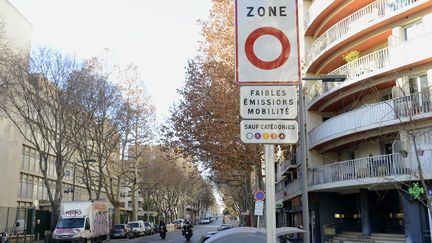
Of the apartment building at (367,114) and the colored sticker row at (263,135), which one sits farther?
the apartment building at (367,114)

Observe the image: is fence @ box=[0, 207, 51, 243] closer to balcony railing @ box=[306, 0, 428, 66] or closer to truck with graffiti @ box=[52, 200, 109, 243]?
Result: truck with graffiti @ box=[52, 200, 109, 243]

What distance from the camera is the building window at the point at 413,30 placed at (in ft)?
74.6

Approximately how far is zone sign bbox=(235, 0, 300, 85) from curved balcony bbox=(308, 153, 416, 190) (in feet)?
57.3

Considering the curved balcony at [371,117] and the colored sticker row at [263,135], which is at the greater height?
the curved balcony at [371,117]

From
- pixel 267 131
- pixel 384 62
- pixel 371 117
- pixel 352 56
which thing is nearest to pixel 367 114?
pixel 371 117

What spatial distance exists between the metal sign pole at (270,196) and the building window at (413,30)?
2182cm

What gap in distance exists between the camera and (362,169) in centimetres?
2398

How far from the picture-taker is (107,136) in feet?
123

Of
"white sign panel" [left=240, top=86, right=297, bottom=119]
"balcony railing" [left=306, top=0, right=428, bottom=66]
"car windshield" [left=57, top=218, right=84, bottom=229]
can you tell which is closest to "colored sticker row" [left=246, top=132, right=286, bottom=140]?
"white sign panel" [left=240, top=86, right=297, bottom=119]

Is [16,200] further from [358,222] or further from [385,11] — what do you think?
[385,11]

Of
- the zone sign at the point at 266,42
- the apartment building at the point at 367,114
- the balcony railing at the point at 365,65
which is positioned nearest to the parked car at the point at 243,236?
the zone sign at the point at 266,42

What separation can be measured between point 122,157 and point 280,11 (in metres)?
44.5

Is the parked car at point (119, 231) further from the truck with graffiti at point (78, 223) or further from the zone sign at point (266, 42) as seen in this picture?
the zone sign at point (266, 42)

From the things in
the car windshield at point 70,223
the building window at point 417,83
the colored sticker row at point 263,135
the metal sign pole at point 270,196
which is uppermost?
the building window at point 417,83
